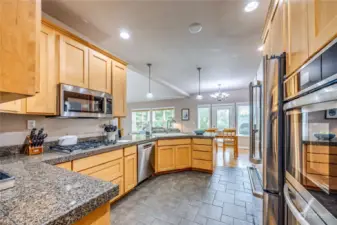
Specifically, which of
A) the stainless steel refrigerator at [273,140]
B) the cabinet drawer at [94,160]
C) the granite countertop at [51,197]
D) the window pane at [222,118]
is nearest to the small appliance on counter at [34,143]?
the cabinet drawer at [94,160]

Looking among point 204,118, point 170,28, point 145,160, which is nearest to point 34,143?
point 145,160

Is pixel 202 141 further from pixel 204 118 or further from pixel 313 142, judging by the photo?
pixel 204 118

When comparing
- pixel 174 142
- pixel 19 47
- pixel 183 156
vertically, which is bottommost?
pixel 183 156

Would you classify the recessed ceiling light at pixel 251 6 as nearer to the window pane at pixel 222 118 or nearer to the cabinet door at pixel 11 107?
the cabinet door at pixel 11 107

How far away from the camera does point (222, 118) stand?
7.43 m

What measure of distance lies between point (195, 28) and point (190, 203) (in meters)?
2.52

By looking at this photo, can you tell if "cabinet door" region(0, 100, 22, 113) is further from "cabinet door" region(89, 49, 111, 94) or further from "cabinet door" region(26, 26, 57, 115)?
"cabinet door" region(89, 49, 111, 94)

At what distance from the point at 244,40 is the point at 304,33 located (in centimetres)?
220

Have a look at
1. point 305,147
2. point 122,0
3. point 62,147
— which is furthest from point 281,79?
point 62,147

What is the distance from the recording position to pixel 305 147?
0.70m

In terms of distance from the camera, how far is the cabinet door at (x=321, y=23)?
536mm

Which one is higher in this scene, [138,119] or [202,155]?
[138,119]

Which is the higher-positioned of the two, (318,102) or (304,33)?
(304,33)

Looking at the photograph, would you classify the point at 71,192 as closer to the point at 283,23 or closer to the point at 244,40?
the point at 283,23
